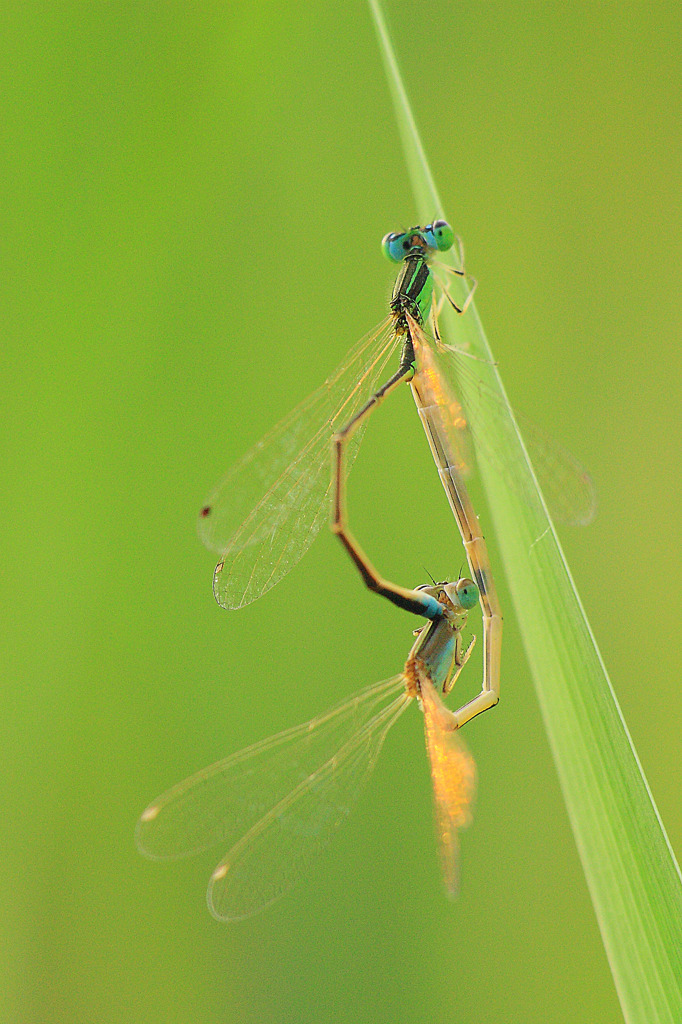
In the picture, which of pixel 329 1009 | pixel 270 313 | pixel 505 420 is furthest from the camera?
pixel 270 313

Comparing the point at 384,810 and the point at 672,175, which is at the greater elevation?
the point at 672,175

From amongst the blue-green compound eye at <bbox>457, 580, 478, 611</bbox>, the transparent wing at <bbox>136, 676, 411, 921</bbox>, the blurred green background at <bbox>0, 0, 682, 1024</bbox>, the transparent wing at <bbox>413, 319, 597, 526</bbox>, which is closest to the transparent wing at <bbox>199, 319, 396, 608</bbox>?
the transparent wing at <bbox>413, 319, 597, 526</bbox>

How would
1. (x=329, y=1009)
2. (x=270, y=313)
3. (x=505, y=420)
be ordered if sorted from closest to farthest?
(x=505, y=420)
(x=329, y=1009)
(x=270, y=313)

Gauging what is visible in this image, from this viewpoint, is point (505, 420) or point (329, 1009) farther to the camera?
point (329, 1009)

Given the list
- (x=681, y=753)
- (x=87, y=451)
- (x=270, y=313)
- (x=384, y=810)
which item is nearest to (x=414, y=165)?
(x=270, y=313)

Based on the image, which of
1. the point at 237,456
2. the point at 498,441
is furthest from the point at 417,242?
the point at 237,456

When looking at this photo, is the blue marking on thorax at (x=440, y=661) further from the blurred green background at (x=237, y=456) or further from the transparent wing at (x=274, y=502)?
the blurred green background at (x=237, y=456)

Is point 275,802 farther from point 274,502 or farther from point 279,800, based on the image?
point 274,502

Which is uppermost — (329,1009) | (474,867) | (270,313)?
(270,313)

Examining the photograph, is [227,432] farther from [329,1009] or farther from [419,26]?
[329,1009]
